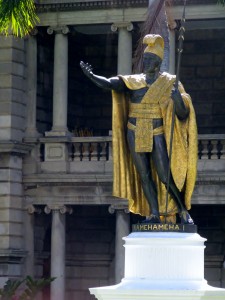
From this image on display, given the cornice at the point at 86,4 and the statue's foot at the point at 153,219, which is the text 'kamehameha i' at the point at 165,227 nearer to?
the statue's foot at the point at 153,219

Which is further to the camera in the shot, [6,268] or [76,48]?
[76,48]

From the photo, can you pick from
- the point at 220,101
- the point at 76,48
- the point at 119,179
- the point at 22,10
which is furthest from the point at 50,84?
the point at 119,179

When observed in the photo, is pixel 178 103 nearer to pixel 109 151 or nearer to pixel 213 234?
pixel 109 151

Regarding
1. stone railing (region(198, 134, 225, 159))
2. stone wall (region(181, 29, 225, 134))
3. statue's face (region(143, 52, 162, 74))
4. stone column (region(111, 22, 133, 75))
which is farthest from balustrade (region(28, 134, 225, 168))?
statue's face (region(143, 52, 162, 74))

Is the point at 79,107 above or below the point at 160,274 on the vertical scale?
above

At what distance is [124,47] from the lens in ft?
131

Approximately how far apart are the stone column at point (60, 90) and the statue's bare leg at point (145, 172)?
22.2 meters

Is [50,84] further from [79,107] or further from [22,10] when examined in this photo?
[22,10]

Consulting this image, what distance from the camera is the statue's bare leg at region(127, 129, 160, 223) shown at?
58.5ft

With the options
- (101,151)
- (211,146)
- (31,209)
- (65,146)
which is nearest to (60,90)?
(65,146)

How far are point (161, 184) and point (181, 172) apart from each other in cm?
36

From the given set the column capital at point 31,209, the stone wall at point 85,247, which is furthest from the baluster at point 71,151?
the stone wall at point 85,247

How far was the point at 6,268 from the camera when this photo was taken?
129 feet

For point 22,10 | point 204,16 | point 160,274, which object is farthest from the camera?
point 204,16
